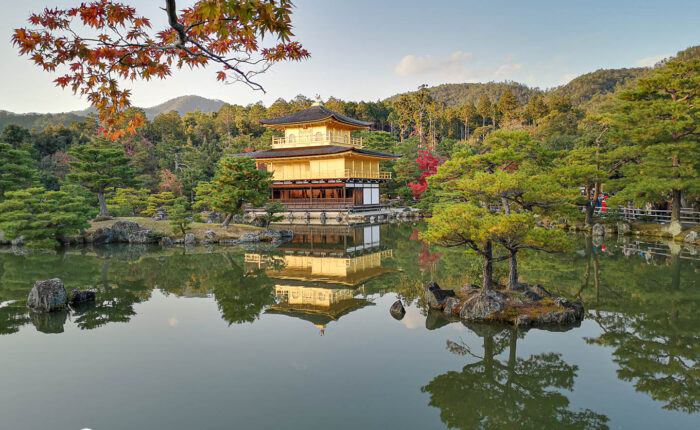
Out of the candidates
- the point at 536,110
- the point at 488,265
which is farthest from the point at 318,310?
the point at 536,110

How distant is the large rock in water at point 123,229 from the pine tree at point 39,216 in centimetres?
247

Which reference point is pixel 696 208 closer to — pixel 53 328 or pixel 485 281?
pixel 485 281

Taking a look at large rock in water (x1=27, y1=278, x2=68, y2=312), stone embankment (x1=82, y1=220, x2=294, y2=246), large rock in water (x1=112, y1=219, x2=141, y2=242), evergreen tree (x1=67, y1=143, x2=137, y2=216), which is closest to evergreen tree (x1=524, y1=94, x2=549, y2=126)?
stone embankment (x1=82, y1=220, x2=294, y2=246)

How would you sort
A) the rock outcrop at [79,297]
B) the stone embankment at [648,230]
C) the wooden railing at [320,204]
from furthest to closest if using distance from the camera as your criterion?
1. the wooden railing at [320,204]
2. the stone embankment at [648,230]
3. the rock outcrop at [79,297]

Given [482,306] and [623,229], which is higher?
[623,229]

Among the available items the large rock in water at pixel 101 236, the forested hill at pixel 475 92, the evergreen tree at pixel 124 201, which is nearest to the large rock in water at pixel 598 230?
the large rock in water at pixel 101 236

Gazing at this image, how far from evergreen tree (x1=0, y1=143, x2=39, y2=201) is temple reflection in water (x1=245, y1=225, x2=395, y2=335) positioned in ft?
45.3

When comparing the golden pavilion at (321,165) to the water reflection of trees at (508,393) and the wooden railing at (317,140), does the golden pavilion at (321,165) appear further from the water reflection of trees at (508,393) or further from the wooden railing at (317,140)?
the water reflection of trees at (508,393)

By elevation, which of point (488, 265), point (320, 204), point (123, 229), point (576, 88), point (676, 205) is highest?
point (576, 88)

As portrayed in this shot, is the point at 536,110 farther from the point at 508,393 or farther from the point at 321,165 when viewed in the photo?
the point at 508,393

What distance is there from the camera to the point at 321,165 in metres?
33.0

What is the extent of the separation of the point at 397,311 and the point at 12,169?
2203cm

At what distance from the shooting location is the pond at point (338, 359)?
478cm

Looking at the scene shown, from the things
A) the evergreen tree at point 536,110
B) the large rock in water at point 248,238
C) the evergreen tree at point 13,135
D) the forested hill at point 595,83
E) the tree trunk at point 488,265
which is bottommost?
the large rock in water at point 248,238
